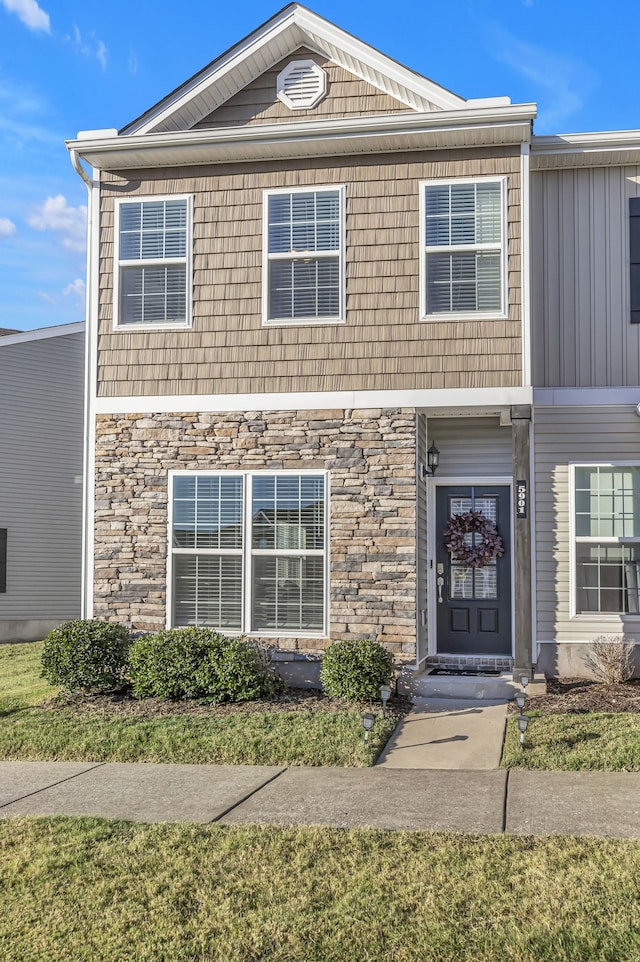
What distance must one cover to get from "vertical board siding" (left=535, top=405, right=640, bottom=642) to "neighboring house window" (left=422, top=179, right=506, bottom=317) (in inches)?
62.4

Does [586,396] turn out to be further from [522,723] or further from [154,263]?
[154,263]

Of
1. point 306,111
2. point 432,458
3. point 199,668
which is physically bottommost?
point 199,668

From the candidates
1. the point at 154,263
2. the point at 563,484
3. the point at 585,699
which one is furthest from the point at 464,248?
the point at 585,699

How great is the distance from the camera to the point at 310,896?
4.60 m

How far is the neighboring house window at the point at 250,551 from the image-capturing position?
1000cm

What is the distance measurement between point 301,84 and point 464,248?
Answer: 2711 mm

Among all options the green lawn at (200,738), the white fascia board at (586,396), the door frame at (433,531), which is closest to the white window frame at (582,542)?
the white fascia board at (586,396)

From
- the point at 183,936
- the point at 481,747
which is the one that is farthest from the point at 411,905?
the point at 481,747

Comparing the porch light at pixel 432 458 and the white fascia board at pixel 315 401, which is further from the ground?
the white fascia board at pixel 315 401

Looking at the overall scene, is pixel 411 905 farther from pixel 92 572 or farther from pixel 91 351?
pixel 91 351

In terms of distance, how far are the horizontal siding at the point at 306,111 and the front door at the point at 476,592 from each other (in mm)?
4492

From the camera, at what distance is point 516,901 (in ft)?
14.7

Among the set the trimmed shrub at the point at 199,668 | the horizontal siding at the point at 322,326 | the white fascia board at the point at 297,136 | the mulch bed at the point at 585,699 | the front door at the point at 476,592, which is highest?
the white fascia board at the point at 297,136

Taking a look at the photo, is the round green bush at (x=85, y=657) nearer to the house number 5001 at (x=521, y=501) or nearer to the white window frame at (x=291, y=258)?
the white window frame at (x=291, y=258)
